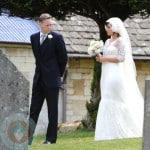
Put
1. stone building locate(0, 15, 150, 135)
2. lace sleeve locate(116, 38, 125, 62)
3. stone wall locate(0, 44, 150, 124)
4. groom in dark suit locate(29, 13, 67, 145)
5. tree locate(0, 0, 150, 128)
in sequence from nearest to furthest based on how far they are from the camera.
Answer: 1. groom in dark suit locate(29, 13, 67, 145)
2. lace sleeve locate(116, 38, 125, 62)
3. tree locate(0, 0, 150, 128)
4. stone building locate(0, 15, 150, 135)
5. stone wall locate(0, 44, 150, 124)

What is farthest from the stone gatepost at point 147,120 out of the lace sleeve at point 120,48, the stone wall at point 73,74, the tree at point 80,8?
the stone wall at point 73,74

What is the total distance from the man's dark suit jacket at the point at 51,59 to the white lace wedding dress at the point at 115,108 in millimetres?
1517

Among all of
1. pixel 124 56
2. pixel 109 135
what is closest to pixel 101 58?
pixel 124 56

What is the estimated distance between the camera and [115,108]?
1217 centimetres

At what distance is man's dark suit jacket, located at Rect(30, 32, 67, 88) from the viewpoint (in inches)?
410

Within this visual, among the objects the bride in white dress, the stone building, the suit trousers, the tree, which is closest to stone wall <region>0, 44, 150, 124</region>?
the stone building

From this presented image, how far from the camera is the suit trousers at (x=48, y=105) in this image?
10453 millimetres

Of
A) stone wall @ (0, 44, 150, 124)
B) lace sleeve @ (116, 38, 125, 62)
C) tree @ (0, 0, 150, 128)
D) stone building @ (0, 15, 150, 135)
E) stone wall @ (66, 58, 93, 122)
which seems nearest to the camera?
lace sleeve @ (116, 38, 125, 62)

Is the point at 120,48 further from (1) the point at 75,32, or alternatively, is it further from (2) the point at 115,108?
(1) the point at 75,32

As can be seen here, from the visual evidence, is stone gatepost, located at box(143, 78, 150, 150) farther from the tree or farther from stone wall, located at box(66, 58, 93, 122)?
stone wall, located at box(66, 58, 93, 122)

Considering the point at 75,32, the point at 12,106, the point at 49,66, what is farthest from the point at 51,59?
the point at 75,32

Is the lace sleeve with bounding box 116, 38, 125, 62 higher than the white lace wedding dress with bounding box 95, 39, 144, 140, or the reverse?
the lace sleeve with bounding box 116, 38, 125, 62

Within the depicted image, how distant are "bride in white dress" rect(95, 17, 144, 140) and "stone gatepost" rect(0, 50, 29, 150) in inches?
172

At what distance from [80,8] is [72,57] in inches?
225
